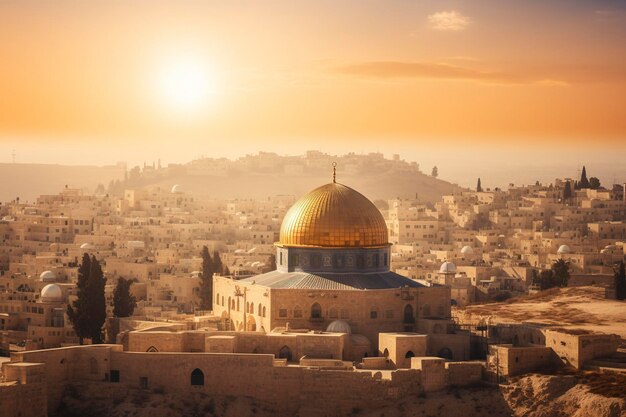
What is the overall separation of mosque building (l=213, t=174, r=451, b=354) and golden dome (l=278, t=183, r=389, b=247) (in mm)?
35

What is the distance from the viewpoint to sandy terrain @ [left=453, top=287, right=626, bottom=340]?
58106 millimetres

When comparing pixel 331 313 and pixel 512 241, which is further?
pixel 512 241

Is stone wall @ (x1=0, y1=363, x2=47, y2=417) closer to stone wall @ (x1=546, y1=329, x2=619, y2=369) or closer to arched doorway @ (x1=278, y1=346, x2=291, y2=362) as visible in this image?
arched doorway @ (x1=278, y1=346, x2=291, y2=362)

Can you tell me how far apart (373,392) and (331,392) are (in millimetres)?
1272

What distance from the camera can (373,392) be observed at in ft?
157

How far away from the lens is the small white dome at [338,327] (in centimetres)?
5206

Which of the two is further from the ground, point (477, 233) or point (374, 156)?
point (374, 156)

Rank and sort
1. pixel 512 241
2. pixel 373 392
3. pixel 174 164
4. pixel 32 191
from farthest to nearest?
pixel 174 164
pixel 32 191
pixel 512 241
pixel 373 392

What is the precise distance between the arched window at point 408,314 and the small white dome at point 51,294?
18236 mm

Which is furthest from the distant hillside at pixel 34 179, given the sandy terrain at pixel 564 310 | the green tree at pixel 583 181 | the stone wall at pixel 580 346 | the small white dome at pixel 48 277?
the stone wall at pixel 580 346

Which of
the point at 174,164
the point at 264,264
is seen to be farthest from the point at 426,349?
the point at 174,164

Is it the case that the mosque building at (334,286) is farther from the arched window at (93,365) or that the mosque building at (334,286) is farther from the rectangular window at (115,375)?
the arched window at (93,365)

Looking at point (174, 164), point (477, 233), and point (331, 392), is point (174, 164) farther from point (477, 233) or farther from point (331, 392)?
point (331, 392)

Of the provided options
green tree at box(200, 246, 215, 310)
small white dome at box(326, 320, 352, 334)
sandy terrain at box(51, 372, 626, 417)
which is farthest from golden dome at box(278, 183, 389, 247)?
green tree at box(200, 246, 215, 310)
